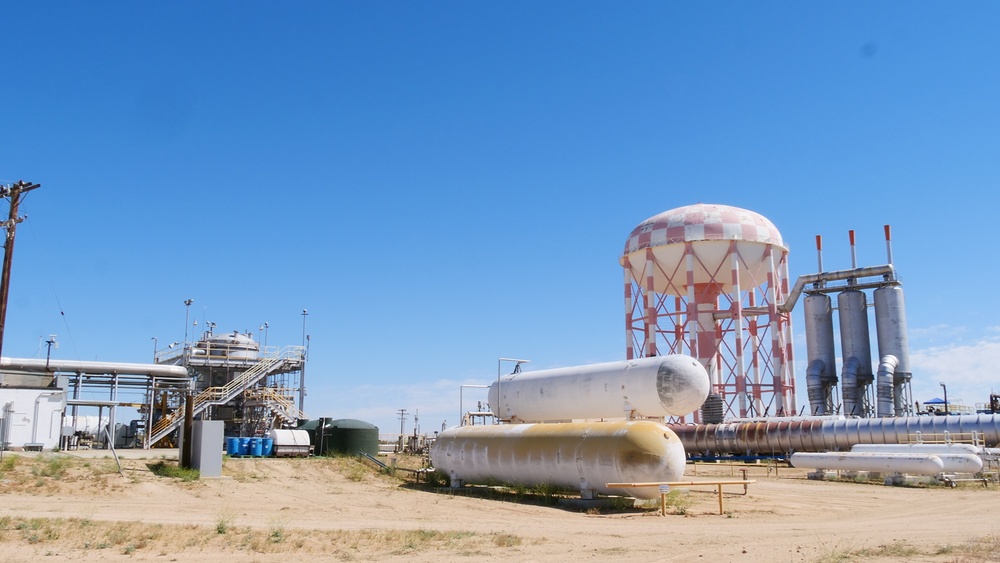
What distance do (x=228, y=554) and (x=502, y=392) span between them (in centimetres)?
1842

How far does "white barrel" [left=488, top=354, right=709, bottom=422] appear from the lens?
26.1 m

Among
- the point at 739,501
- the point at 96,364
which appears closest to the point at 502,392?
the point at 739,501

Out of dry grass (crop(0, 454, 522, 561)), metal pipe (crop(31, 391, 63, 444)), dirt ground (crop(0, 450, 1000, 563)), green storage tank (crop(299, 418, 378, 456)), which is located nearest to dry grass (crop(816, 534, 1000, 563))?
dirt ground (crop(0, 450, 1000, 563))

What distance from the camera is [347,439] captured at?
42.9 meters

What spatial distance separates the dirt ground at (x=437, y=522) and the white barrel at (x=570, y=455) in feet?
2.74

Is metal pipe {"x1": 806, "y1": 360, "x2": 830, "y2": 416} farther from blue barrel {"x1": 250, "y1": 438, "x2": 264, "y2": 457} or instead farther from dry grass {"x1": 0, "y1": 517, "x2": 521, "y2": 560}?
dry grass {"x1": 0, "y1": 517, "x2": 521, "y2": 560}

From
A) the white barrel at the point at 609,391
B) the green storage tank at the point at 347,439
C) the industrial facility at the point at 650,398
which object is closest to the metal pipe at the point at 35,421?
the industrial facility at the point at 650,398

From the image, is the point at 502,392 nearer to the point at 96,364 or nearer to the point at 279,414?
the point at 279,414

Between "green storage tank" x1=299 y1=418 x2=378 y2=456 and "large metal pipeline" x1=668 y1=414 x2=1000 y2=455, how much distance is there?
18.1 meters

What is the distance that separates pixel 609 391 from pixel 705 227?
2814 centimetres

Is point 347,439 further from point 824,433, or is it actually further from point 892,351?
point 892,351

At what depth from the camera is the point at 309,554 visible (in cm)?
1500

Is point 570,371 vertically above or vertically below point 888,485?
above

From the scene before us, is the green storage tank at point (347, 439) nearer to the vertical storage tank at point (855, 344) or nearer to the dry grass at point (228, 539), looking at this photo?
the dry grass at point (228, 539)
